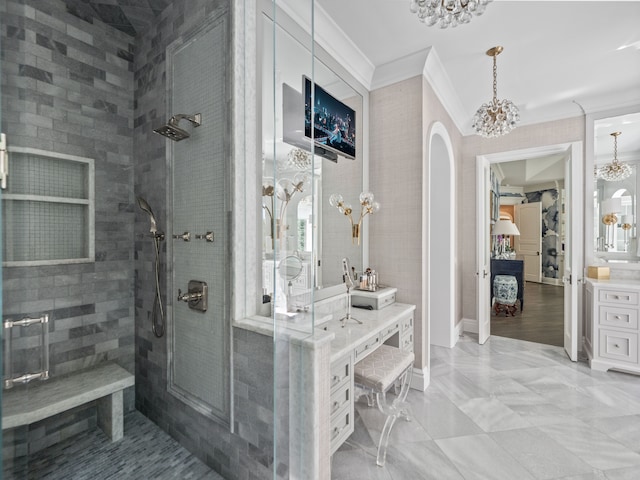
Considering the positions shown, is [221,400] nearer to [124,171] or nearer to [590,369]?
[124,171]

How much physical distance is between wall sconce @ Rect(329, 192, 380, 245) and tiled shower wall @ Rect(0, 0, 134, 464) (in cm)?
149

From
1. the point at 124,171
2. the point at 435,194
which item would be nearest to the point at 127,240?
the point at 124,171

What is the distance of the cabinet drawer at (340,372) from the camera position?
57.6 inches

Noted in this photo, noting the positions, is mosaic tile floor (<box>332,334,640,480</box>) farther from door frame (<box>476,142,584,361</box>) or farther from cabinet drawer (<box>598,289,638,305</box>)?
cabinet drawer (<box>598,289,638,305</box>)

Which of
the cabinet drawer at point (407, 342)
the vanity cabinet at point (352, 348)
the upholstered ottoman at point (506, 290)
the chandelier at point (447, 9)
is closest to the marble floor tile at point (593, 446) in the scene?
the cabinet drawer at point (407, 342)

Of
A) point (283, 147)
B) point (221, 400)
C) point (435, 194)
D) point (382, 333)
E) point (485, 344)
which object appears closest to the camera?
point (283, 147)

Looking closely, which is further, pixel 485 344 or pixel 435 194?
pixel 485 344

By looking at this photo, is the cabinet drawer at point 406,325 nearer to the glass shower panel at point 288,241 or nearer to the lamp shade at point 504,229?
the glass shower panel at point 288,241

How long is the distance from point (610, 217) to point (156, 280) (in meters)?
4.25

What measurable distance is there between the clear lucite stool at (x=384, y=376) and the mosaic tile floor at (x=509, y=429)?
6 centimetres

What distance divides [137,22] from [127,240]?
135cm

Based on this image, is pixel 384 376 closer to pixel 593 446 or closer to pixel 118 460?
pixel 593 446

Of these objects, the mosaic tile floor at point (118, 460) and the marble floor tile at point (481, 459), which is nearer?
the mosaic tile floor at point (118, 460)

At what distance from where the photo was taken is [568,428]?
1.93 m
